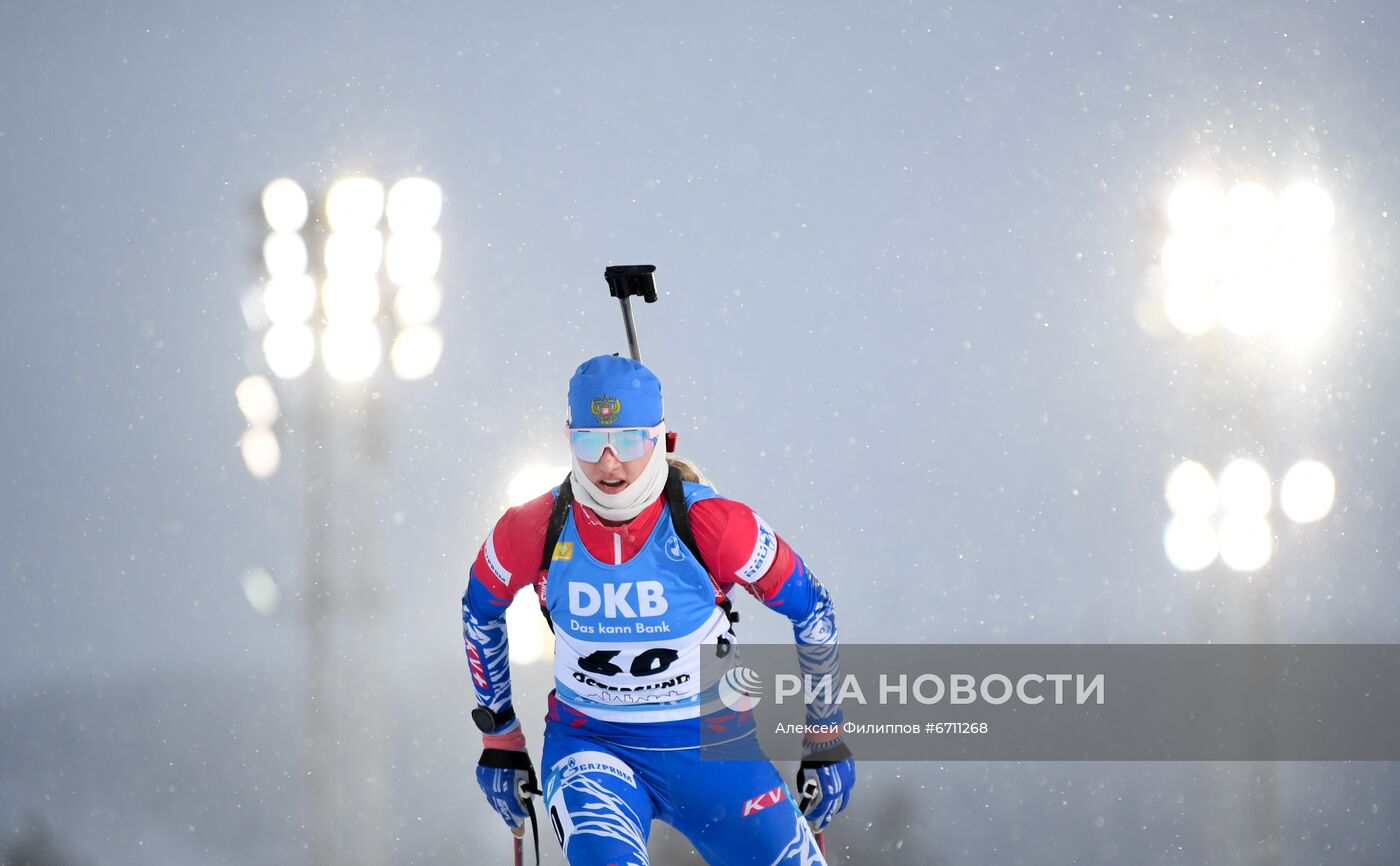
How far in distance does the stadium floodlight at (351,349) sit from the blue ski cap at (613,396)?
7.10ft

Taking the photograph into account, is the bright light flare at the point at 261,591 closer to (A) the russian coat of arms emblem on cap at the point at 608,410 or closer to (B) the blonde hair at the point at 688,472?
(B) the blonde hair at the point at 688,472

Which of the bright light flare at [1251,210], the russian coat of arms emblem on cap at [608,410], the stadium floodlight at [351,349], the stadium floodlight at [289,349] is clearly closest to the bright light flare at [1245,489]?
the bright light flare at [1251,210]

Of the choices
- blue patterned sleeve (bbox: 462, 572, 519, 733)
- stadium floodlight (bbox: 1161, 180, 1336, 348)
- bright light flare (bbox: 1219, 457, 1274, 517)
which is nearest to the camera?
blue patterned sleeve (bbox: 462, 572, 519, 733)

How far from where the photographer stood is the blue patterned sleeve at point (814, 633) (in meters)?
2.84

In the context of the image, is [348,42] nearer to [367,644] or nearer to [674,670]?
[367,644]

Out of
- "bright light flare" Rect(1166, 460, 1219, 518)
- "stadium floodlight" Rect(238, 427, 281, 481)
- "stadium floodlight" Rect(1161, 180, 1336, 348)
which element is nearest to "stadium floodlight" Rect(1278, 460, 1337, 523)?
"bright light flare" Rect(1166, 460, 1219, 518)

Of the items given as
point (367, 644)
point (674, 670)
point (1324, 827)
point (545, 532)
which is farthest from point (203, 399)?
point (1324, 827)

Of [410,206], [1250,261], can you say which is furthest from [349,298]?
[1250,261]

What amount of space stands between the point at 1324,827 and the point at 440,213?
14.9ft

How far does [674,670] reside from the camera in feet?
8.91

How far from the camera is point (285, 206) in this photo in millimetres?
4625

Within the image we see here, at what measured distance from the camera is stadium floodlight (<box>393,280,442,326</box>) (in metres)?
4.64

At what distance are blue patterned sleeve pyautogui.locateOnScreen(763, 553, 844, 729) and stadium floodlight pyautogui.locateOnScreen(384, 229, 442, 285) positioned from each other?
7.70ft

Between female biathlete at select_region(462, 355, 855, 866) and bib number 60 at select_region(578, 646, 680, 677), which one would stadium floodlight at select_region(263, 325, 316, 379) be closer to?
female biathlete at select_region(462, 355, 855, 866)
